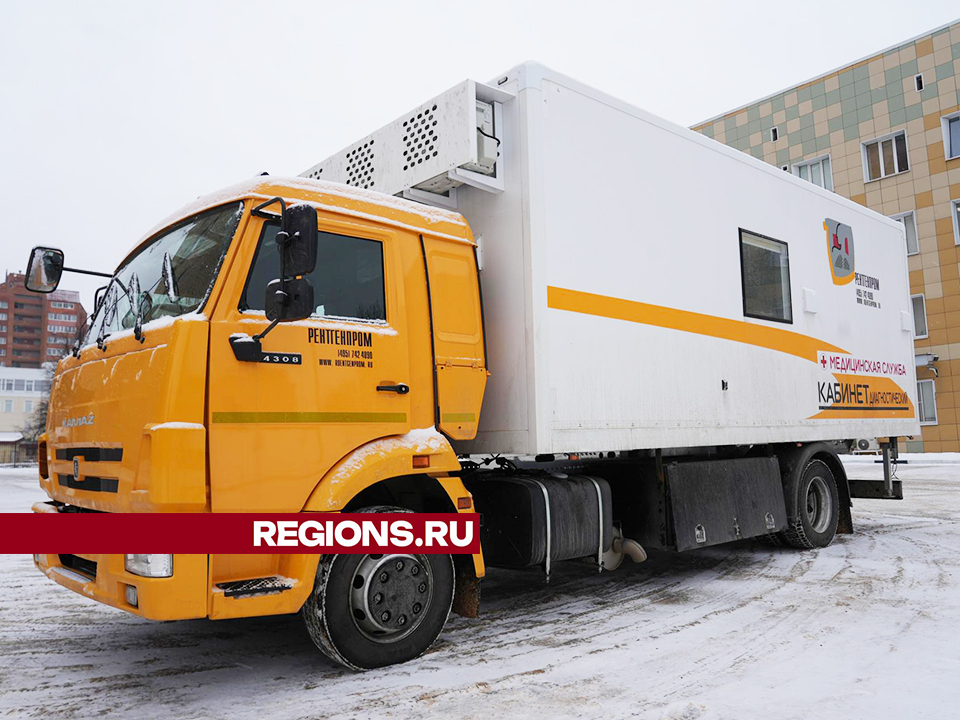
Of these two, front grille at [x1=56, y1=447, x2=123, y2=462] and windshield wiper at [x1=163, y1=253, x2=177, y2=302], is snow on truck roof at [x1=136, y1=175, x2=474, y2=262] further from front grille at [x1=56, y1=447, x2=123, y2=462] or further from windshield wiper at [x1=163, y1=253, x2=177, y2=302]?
front grille at [x1=56, y1=447, x2=123, y2=462]

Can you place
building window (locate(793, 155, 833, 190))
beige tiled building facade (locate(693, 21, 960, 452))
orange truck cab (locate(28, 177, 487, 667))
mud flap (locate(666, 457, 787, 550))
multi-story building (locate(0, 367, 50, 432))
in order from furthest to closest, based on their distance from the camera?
multi-story building (locate(0, 367, 50, 432)), building window (locate(793, 155, 833, 190)), beige tiled building facade (locate(693, 21, 960, 452)), mud flap (locate(666, 457, 787, 550)), orange truck cab (locate(28, 177, 487, 667))

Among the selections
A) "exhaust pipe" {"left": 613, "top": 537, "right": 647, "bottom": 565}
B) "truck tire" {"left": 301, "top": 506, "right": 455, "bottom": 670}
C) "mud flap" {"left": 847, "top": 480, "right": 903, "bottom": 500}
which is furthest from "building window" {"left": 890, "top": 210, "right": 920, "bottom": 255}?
"truck tire" {"left": 301, "top": 506, "right": 455, "bottom": 670}

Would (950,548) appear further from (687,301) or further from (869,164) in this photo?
(869,164)

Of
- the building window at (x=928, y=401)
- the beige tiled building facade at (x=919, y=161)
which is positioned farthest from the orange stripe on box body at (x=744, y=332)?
the building window at (x=928, y=401)

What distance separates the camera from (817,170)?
28.7m

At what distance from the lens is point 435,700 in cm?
383

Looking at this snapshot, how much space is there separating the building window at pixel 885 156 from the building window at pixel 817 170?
4.30ft

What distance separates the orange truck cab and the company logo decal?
16.7ft

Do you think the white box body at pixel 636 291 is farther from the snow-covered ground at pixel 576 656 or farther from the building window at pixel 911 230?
the building window at pixel 911 230

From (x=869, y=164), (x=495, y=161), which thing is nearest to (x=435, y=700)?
(x=495, y=161)

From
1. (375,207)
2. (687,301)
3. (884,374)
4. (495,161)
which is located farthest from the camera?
(884,374)

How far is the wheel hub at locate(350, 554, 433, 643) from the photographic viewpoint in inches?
166

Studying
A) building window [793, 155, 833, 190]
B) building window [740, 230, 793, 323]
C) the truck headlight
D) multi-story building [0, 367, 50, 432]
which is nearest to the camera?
the truck headlight

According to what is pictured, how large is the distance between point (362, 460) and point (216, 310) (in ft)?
3.70
